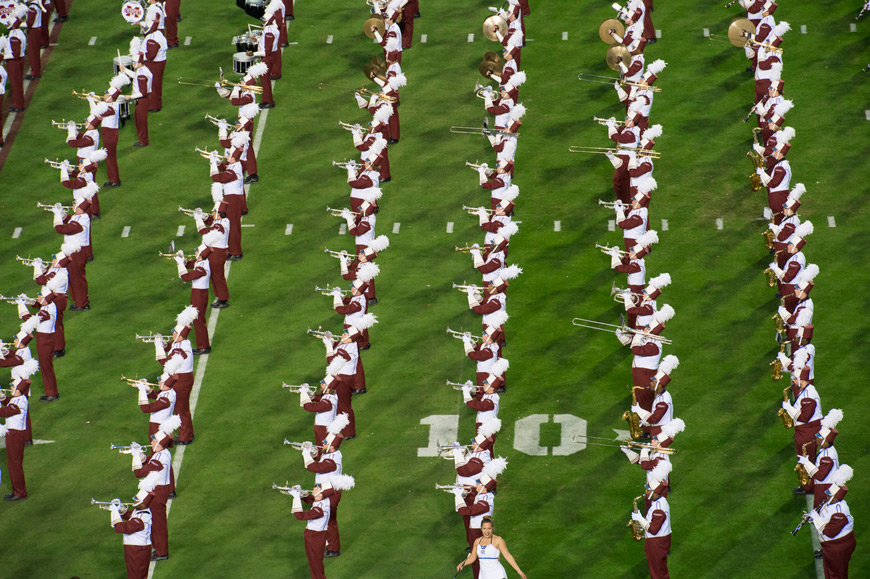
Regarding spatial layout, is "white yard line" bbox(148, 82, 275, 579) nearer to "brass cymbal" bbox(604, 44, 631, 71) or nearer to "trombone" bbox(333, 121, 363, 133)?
"trombone" bbox(333, 121, 363, 133)

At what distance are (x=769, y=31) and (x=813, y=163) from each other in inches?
114

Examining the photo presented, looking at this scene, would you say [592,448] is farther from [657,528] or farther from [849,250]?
[849,250]

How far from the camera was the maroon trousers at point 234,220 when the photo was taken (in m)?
30.3

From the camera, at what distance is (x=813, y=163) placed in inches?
A: 1267

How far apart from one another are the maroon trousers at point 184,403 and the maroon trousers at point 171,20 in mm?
11668

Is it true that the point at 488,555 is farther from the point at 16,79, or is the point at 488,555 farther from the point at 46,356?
the point at 16,79

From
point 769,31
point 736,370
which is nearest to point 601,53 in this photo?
point 769,31

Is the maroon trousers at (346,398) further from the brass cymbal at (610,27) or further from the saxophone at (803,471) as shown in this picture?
the brass cymbal at (610,27)

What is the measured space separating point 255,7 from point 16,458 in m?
13.7

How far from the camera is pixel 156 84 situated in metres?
34.1

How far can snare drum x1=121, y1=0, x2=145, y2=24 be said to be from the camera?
3478 centimetres

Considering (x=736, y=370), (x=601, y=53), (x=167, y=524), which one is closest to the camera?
(x=167, y=524)

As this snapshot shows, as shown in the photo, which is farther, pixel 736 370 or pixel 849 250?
pixel 849 250

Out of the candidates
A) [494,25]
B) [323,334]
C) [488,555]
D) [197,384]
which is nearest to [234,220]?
[197,384]
